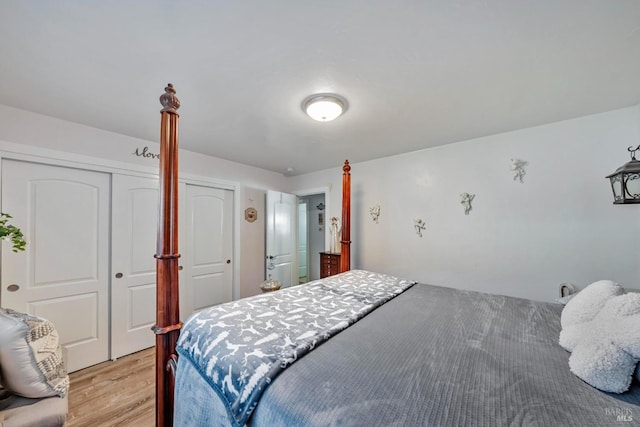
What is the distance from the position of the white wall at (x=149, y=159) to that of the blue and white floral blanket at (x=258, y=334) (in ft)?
6.37

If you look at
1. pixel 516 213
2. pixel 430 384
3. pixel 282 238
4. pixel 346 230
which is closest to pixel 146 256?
pixel 282 238

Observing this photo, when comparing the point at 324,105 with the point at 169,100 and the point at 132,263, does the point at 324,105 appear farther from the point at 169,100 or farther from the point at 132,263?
the point at 132,263

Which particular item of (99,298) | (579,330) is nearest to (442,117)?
(579,330)

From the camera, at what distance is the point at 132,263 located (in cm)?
262

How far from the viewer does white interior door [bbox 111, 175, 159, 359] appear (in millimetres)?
2504

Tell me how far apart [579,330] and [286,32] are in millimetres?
1877

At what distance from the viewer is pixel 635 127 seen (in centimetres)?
196

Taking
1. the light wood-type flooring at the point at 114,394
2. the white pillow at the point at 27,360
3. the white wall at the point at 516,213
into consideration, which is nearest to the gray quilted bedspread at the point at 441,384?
the white pillow at the point at 27,360

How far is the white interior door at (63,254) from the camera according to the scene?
2.03 m

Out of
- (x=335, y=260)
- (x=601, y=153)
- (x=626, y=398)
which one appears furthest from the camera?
(x=335, y=260)

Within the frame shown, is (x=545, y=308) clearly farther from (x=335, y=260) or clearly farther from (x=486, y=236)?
(x=335, y=260)

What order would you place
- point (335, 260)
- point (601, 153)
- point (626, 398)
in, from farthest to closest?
1. point (335, 260)
2. point (601, 153)
3. point (626, 398)

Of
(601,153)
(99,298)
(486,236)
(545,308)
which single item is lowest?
(99,298)

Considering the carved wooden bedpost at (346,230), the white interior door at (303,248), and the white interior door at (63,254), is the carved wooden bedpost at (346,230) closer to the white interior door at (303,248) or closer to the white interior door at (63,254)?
the white interior door at (63,254)
